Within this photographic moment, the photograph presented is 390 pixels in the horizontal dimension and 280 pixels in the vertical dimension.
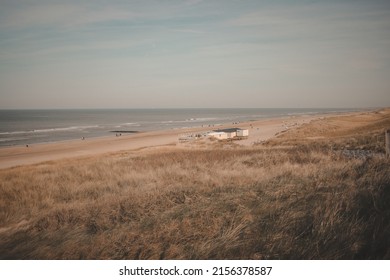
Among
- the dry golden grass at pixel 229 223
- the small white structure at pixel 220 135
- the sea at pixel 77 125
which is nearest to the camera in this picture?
the dry golden grass at pixel 229 223

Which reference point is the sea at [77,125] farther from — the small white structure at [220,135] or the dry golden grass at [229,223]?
the dry golden grass at [229,223]

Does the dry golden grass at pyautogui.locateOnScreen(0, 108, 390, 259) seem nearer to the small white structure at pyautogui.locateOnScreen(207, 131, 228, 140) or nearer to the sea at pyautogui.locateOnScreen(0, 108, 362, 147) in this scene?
the small white structure at pyautogui.locateOnScreen(207, 131, 228, 140)

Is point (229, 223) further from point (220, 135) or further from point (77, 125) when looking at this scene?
point (77, 125)

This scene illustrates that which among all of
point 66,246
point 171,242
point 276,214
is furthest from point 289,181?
point 66,246

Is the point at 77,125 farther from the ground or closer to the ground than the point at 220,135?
farther from the ground

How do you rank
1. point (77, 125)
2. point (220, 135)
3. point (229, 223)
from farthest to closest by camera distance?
point (77, 125)
point (220, 135)
point (229, 223)

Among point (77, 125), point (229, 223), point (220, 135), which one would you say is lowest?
point (220, 135)

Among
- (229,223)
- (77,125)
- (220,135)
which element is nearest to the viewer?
(229,223)

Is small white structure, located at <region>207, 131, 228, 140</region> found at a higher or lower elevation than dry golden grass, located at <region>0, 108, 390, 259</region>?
lower

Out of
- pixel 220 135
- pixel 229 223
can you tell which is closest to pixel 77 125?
pixel 220 135

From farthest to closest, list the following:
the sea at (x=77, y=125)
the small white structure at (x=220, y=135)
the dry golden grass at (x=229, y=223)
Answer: the sea at (x=77, y=125)
the small white structure at (x=220, y=135)
the dry golden grass at (x=229, y=223)

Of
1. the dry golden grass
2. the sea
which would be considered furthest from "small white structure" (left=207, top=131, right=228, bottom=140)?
the dry golden grass

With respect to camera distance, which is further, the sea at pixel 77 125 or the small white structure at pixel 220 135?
the sea at pixel 77 125

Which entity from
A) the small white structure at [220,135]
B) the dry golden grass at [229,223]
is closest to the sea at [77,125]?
the small white structure at [220,135]
